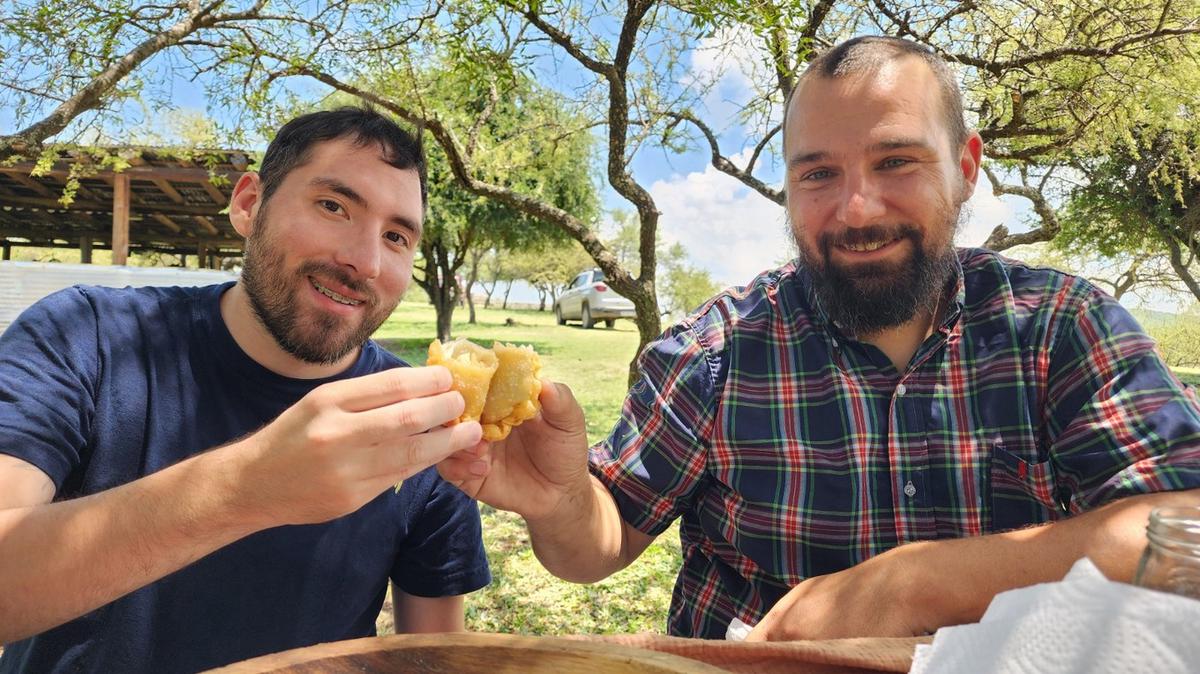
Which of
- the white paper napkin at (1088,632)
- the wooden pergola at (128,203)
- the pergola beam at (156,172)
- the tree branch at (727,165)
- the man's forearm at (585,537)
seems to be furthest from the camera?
the pergola beam at (156,172)

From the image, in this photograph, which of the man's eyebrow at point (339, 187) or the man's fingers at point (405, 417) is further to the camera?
the man's eyebrow at point (339, 187)

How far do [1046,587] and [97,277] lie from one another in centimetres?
1042

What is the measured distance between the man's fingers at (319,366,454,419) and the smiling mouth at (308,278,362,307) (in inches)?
34.4

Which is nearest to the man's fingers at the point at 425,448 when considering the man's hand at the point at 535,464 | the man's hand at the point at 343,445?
the man's hand at the point at 343,445

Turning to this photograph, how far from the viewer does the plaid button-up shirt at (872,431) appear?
5.63 feet

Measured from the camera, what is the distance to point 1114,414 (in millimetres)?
1646

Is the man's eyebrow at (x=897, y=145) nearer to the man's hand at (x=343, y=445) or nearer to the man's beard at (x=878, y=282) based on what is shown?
the man's beard at (x=878, y=282)

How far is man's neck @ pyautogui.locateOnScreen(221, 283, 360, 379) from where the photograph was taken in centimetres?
201

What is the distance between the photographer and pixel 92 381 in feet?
5.80

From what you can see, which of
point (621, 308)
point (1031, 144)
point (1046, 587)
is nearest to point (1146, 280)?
point (1031, 144)

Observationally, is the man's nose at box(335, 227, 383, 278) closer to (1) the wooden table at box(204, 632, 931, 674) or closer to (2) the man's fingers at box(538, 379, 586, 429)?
(2) the man's fingers at box(538, 379, 586, 429)

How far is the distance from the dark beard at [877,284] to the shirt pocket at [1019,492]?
449 mm

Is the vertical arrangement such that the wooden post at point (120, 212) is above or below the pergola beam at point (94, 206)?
below

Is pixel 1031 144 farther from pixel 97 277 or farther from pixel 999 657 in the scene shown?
pixel 97 277
